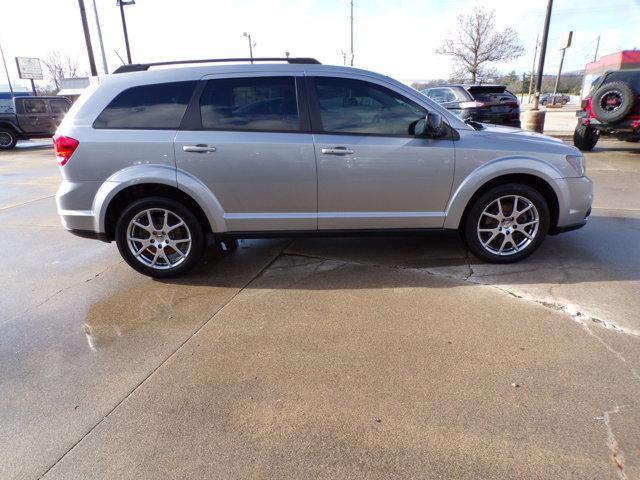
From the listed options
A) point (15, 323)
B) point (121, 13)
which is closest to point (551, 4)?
point (15, 323)

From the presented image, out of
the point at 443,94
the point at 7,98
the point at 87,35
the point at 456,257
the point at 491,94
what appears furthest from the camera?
the point at 7,98

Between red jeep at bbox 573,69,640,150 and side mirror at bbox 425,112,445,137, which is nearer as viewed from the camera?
side mirror at bbox 425,112,445,137

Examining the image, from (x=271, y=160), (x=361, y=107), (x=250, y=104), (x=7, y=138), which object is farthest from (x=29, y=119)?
(x=361, y=107)

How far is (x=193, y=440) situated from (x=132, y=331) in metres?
1.36

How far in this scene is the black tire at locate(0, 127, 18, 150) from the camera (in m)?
17.0

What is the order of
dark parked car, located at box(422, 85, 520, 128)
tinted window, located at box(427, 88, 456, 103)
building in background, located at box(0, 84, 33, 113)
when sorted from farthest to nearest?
1. building in background, located at box(0, 84, 33, 113)
2. tinted window, located at box(427, 88, 456, 103)
3. dark parked car, located at box(422, 85, 520, 128)

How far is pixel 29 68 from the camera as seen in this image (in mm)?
44469

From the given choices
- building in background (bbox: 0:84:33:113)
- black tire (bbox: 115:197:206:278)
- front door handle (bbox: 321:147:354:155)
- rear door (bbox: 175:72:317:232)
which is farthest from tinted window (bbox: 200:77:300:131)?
building in background (bbox: 0:84:33:113)

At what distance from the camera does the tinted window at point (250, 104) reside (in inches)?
155

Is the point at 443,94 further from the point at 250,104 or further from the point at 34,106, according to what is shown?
the point at 34,106

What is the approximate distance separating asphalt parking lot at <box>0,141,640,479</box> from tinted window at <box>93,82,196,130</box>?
1.46m

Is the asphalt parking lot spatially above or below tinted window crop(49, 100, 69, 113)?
below

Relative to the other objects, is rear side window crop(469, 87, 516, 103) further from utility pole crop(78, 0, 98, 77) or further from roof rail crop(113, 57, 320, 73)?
utility pole crop(78, 0, 98, 77)

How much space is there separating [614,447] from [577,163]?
9.46 ft
